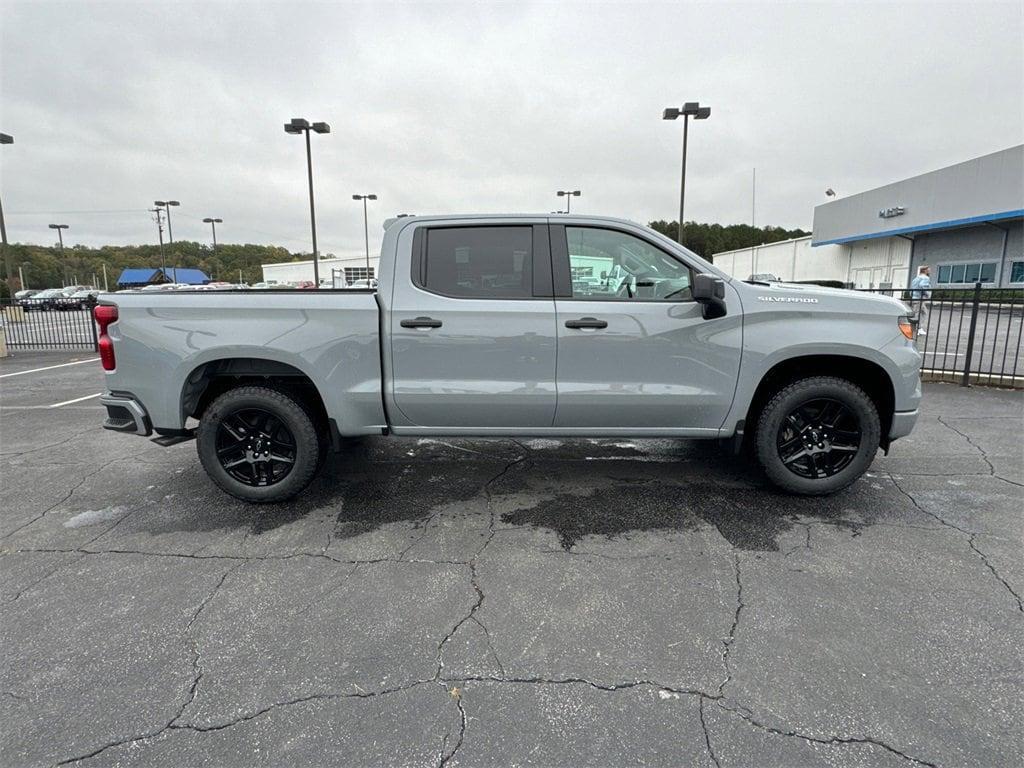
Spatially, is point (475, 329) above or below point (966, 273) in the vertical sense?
below

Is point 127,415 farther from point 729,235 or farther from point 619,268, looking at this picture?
point 729,235

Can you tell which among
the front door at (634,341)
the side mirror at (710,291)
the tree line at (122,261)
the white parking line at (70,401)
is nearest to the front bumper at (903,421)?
the front door at (634,341)

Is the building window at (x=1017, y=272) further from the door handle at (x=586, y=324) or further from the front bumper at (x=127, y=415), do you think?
the front bumper at (x=127, y=415)

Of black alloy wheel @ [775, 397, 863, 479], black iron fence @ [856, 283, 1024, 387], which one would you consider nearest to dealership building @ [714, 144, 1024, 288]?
black iron fence @ [856, 283, 1024, 387]

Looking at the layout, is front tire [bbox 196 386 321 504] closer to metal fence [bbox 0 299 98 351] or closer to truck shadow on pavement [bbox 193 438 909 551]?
truck shadow on pavement [bbox 193 438 909 551]

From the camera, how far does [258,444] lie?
13.0ft

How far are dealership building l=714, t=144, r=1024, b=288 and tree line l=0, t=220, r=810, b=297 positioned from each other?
31868mm

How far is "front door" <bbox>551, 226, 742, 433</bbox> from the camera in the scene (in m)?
3.66

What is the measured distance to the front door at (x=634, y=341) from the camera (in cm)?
366

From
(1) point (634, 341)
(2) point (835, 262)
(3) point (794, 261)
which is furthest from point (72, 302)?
(3) point (794, 261)

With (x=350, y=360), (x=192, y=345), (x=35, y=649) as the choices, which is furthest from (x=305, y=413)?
(x=35, y=649)

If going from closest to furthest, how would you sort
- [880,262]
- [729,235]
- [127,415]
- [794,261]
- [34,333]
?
[127,415] → [34,333] → [880,262] → [794,261] → [729,235]

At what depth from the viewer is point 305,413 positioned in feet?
12.7

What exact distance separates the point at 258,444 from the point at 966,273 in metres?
36.2
